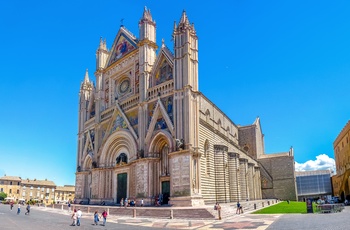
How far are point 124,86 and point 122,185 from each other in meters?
13.4

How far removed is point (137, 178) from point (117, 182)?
18.8ft

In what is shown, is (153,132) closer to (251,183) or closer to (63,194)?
(251,183)

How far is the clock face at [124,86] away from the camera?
43.8 m

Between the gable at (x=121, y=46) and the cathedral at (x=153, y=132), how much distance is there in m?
0.15

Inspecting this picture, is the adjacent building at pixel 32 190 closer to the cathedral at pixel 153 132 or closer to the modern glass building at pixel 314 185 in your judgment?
the cathedral at pixel 153 132

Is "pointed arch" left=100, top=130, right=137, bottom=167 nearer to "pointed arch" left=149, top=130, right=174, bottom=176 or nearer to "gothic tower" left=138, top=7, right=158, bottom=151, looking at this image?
"gothic tower" left=138, top=7, right=158, bottom=151

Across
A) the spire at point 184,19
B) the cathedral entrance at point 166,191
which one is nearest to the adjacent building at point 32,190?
the cathedral entrance at point 166,191

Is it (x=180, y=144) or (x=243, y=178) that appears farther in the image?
(x=243, y=178)

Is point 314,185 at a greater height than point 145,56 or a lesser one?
lesser

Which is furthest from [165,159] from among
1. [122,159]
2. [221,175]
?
[122,159]

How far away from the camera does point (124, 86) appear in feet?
145

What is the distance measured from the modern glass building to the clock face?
152 feet

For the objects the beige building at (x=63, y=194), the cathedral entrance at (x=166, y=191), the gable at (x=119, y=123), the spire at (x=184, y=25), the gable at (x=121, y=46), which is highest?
the gable at (x=121, y=46)

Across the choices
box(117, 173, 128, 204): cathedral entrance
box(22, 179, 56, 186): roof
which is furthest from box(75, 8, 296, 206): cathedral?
box(22, 179, 56, 186): roof
